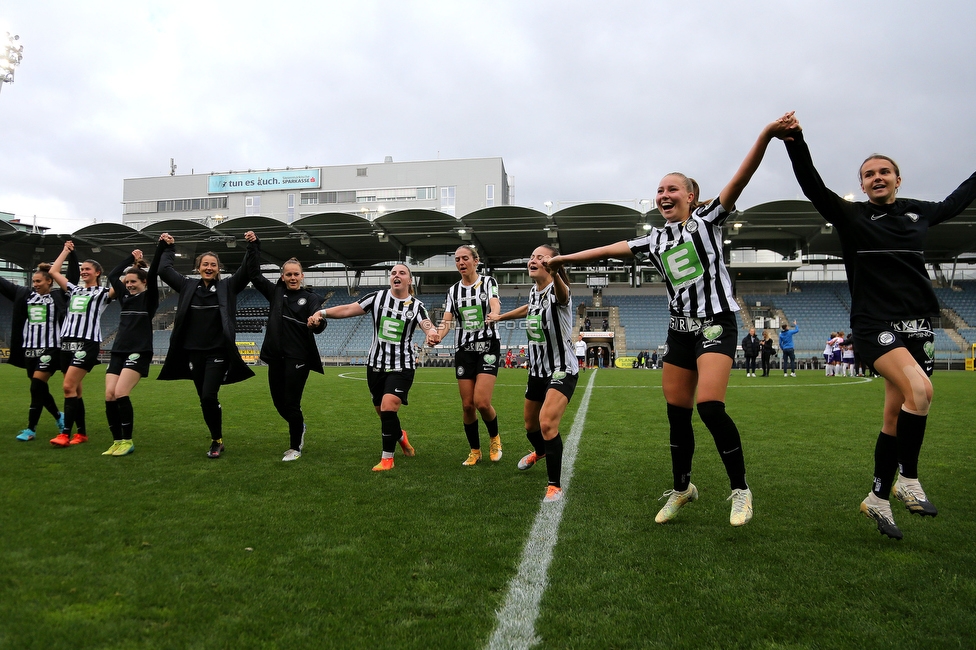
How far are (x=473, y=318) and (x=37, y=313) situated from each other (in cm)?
539

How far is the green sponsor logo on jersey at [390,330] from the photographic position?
6.05 meters

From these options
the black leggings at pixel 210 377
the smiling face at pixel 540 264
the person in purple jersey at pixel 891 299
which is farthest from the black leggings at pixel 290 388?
the person in purple jersey at pixel 891 299

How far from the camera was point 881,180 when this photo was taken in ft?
12.4

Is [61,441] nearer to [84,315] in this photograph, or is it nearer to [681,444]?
[84,315]

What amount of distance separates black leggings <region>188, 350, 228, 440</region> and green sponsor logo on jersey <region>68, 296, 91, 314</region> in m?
1.85

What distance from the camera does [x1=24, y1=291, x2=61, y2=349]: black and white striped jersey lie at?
7309mm

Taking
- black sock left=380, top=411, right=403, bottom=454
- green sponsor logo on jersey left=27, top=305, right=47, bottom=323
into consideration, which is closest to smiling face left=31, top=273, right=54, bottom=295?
green sponsor logo on jersey left=27, top=305, right=47, bottom=323

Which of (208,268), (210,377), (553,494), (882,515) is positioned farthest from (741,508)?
(208,268)

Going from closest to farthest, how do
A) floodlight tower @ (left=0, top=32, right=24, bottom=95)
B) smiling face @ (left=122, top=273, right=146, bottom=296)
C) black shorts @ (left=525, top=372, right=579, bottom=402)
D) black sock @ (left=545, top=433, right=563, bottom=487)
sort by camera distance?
black sock @ (left=545, top=433, right=563, bottom=487) < black shorts @ (left=525, top=372, right=579, bottom=402) < smiling face @ (left=122, top=273, right=146, bottom=296) < floodlight tower @ (left=0, top=32, right=24, bottom=95)

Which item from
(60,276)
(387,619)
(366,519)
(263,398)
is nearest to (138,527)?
(366,519)

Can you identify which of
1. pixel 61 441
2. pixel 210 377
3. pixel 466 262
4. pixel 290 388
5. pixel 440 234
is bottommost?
pixel 61 441

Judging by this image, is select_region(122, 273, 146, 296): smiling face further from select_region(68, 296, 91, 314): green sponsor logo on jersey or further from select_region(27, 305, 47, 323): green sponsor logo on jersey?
select_region(27, 305, 47, 323): green sponsor logo on jersey

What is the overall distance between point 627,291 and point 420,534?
44.8m

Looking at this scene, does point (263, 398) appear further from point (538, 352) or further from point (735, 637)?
point (735, 637)
